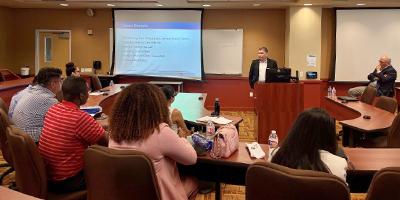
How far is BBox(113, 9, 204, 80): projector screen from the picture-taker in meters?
8.22

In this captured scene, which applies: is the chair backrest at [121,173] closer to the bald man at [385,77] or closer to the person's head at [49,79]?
the person's head at [49,79]

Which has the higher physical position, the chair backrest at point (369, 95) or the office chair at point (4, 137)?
the chair backrest at point (369, 95)

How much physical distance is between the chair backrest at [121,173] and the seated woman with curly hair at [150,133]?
0.55ft

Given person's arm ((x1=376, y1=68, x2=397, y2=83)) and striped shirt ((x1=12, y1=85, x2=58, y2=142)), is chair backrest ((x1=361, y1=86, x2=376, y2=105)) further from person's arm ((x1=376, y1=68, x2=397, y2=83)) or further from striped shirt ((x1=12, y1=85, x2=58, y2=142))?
→ striped shirt ((x1=12, y1=85, x2=58, y2=142))

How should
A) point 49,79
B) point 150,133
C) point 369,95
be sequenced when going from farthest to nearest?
point 369,95 → point 49,79 → point 150,133

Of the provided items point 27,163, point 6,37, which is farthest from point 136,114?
point 6,37

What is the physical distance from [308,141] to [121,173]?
949 millimetres

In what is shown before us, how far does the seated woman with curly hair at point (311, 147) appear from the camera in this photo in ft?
5.43

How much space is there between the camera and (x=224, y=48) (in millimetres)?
8281

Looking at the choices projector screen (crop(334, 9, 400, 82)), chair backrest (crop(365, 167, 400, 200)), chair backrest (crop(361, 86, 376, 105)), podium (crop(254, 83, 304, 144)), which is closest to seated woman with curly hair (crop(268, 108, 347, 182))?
chair backrest (crop(365, 167, 400, 200))

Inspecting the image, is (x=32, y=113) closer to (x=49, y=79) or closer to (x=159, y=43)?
(x=49, y=79)

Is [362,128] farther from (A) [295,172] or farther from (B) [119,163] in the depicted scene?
(B) [119,163]

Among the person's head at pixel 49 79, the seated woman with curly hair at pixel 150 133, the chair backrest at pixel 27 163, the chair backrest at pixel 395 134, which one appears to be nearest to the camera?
the seated woman with curly hair at pixel 150 133

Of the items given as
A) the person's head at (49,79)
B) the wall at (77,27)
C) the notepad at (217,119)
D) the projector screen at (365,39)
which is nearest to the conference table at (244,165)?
the notepad at (217,119)
